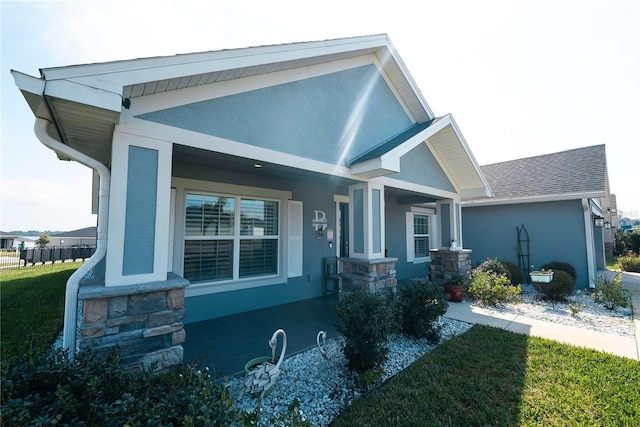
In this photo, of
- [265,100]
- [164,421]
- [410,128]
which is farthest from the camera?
[410,128]

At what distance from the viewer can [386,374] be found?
12.5ft

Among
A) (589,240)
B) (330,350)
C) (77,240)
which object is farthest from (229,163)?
(77,240)

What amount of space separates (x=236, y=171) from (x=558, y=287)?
334 inches

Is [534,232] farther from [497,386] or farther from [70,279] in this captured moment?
[70,279]

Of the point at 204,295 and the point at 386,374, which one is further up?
the point at 204,295

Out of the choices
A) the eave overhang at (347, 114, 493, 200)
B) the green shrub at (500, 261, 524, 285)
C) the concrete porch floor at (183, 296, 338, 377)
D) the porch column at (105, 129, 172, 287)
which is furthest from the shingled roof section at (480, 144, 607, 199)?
the porch column at (105, 129, 172, 287)

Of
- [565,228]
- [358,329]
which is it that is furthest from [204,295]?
[565,228]

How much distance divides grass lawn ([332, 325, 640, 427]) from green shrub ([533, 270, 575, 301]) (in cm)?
343

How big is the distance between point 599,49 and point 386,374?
25.7 ft

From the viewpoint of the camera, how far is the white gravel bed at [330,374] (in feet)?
10.1

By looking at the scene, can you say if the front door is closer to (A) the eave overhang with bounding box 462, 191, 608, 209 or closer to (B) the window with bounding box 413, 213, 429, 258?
(B) the window with bounding box 413, 213, 429, 258

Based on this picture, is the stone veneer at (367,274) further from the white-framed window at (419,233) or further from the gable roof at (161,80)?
the white-framed window at (419,233)

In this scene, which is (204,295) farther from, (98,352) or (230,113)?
(230,113)

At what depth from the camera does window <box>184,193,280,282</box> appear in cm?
560
